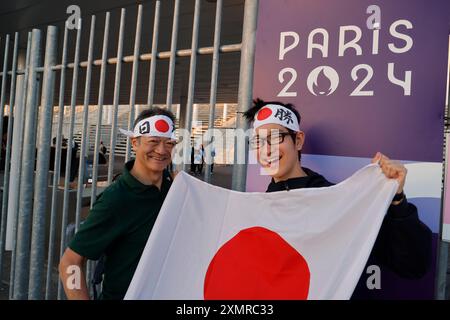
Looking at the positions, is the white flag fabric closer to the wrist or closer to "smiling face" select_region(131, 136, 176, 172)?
the wrist

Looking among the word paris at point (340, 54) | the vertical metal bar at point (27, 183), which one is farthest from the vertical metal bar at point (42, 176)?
the word paris at point (340, 54)

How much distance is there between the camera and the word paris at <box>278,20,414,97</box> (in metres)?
2.09

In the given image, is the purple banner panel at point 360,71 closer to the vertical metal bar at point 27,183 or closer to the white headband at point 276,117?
the white headband at point 276,117

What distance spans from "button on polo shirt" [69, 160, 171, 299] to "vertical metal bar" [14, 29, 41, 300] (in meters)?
1.97

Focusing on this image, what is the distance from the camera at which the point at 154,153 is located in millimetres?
2150

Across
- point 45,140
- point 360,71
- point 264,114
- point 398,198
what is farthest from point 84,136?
point 398,198

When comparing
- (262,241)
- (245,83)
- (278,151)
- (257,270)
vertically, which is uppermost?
(245,83)

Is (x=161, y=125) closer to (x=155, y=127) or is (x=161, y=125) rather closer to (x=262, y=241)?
(x=155, y=127)

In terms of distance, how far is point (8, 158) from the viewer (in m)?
3.99

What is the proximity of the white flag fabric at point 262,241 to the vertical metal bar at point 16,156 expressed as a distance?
2.47 m

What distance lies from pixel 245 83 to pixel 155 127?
654 mm

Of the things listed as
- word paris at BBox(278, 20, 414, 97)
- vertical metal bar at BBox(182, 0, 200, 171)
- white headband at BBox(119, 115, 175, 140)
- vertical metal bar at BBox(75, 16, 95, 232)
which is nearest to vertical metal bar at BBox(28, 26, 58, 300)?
vertical metal bar at BBox(75, 16, 95, 232)
